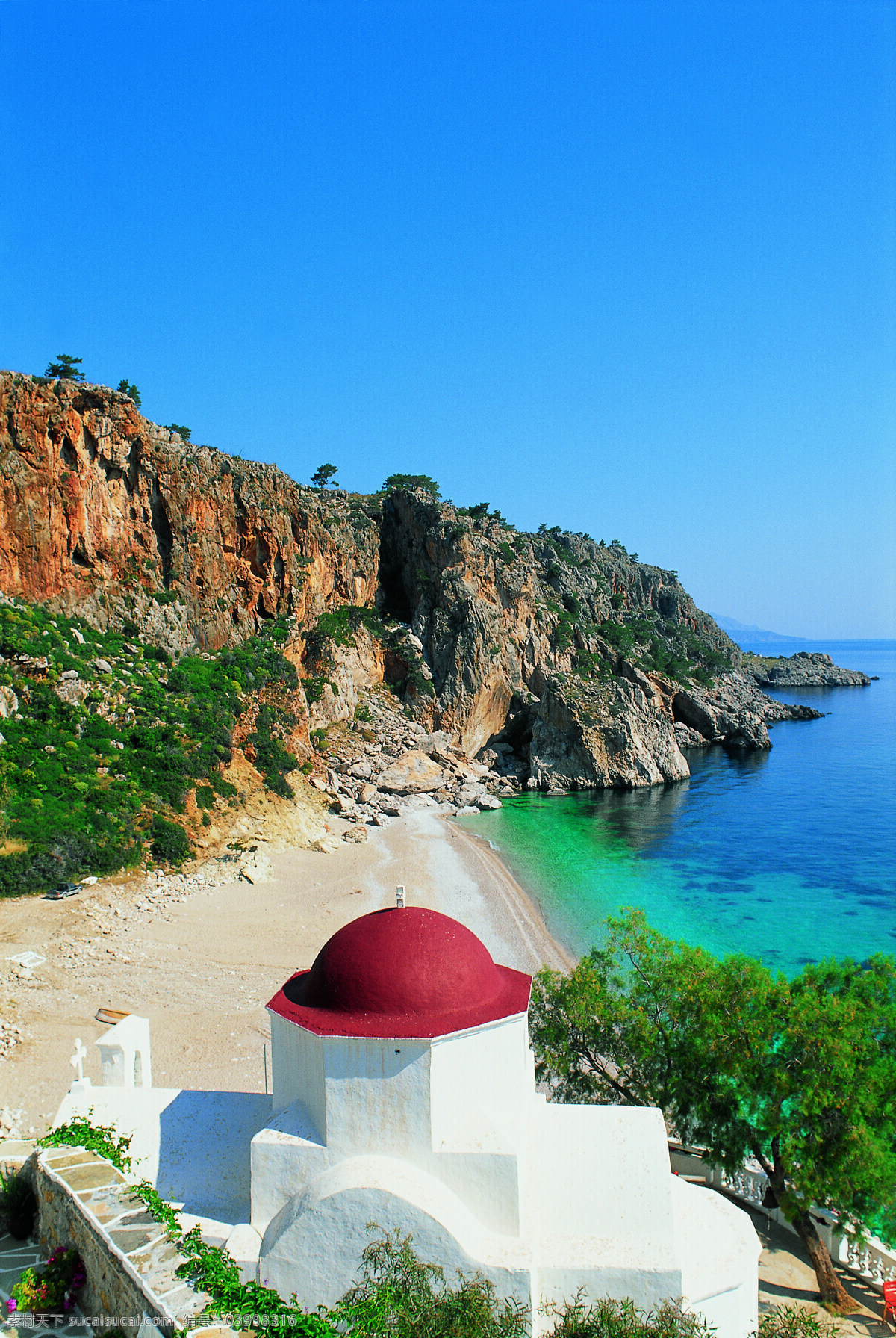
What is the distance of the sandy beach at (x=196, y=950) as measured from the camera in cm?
1472

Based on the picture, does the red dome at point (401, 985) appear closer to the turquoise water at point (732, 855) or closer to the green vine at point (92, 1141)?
the green vine at point (92, 1141)

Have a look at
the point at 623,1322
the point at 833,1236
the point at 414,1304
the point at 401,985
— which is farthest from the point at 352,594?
the point at 623,1322

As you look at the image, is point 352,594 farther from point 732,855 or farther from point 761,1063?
point 761,1063

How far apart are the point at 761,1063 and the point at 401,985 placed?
19.2ft

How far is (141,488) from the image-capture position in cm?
3772

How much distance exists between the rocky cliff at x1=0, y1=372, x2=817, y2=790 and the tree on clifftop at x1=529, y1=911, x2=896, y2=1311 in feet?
99.7

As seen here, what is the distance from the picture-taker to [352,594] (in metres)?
55.6

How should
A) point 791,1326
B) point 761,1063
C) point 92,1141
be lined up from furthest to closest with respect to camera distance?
point 761,1063, point 92,1141, point 791,1326

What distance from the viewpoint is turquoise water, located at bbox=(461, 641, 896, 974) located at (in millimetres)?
26797

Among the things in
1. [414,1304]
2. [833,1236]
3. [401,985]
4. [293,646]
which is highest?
[293,646]

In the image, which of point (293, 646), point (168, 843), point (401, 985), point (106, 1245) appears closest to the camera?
point (106, 1245)

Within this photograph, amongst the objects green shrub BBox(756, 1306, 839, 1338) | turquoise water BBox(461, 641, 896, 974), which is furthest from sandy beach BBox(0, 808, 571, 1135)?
green shrub BBox(756, 1306, 839, 1338)

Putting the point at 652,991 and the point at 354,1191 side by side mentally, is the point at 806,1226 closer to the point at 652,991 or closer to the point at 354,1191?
the point at 652,991

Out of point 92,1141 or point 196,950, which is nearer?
point 92,1141
